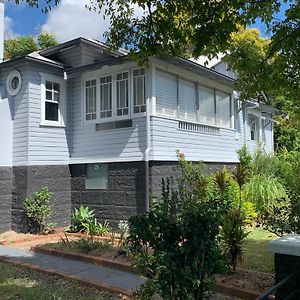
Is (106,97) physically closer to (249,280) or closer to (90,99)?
(90,99)

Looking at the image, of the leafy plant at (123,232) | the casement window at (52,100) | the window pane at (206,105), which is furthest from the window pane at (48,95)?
the window pane at (206,105)

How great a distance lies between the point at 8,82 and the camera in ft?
40.7

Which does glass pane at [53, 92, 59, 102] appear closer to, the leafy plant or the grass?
the leafy plant

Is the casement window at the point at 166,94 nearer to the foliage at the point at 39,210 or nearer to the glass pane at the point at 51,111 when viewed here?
the glass pane at the point at 51,111

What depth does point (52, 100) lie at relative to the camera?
12.4 metres

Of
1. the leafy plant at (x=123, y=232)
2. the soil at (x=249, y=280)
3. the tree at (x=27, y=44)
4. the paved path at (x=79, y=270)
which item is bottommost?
the paved path at (x=79, y=270)

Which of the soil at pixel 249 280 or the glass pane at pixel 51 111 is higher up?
the glass pane at pixel 51 111

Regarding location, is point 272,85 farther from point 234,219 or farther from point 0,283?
point 0,283

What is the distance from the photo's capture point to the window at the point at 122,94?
11.7 m

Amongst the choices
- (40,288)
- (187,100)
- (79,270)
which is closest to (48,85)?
(187,100)

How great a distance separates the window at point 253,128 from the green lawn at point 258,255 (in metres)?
9.83

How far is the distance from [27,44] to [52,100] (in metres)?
20.4

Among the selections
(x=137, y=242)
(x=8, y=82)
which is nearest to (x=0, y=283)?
(x=137, y=242)

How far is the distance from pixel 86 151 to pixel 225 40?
300 inches
